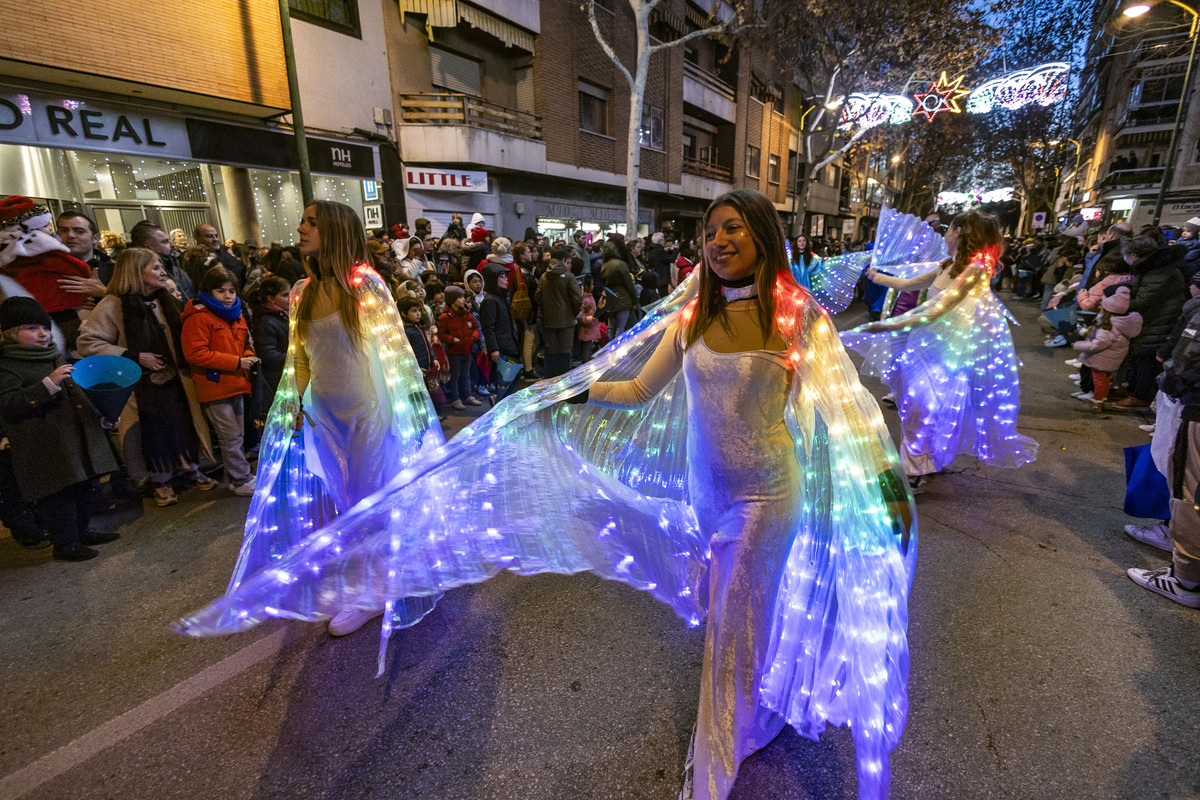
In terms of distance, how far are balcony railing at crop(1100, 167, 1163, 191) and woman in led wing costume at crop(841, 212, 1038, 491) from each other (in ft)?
146

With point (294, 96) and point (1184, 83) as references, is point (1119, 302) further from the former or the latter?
point (1184, 83)

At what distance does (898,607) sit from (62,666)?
12.6 ft

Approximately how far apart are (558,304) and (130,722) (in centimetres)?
555

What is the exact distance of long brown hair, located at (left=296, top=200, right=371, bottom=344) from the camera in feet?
8.66

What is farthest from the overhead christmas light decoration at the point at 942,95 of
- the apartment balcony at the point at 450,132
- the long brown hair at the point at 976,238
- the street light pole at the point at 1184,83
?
the long brown hair at the point at 976,238

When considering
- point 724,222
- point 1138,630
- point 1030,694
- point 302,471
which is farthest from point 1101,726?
point 302,471

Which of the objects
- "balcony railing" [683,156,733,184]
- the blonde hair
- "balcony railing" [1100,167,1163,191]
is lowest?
the blonde hair

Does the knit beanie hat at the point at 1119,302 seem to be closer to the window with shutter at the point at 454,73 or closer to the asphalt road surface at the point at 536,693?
the asphalt road surface at the point at 536,693

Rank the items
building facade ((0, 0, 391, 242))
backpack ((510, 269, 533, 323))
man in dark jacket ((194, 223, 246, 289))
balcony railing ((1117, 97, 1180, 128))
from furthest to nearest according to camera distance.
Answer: balcony railing ((1117, 97, 1180, 128))
building facade ((0, 0, 391, 242))
backpack ((510, 269, 533, 323))
man in dark jacket ((194, 223, 246, 289))

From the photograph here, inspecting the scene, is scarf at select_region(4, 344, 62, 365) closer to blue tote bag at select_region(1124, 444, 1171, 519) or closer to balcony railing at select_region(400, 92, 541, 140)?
blue tote bag at select_region(1124, 444, 1171, 519)

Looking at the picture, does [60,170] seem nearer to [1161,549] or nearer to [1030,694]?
[1030,694]

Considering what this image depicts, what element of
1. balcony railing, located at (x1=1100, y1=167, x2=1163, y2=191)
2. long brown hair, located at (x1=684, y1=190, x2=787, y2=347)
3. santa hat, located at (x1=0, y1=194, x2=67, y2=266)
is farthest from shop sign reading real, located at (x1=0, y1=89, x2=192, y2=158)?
balcony railing, located at (x1=1100, y1=167, x2=1163, y2=191)

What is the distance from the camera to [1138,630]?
2.93m

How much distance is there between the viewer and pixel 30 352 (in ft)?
11.3
